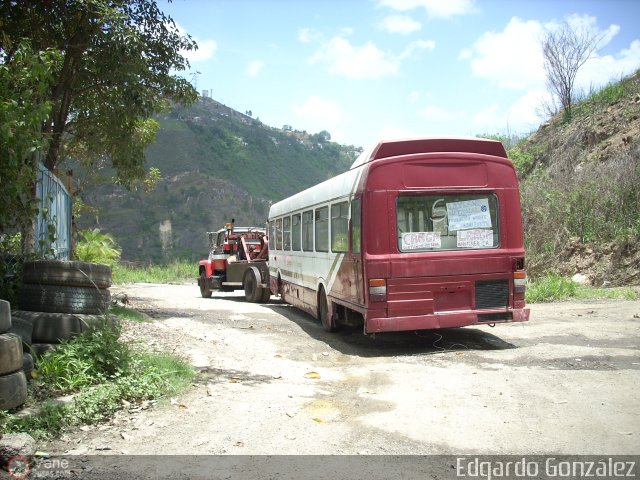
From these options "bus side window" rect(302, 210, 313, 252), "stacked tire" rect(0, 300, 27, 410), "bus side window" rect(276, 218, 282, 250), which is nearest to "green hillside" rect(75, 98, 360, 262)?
"bus side window" rect(276, 218, 282, 250)

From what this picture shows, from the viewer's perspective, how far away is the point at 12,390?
5.09m

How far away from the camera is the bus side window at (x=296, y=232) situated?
42.9 feet

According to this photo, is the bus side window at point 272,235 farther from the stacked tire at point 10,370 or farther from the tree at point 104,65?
the stacked tire at point 10,370

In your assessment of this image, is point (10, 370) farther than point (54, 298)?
No

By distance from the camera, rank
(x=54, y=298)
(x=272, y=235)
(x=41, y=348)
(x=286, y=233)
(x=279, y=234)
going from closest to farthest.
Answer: (x=41, y=348) → (x=54, y=298) → (x=286, y=233) → (x=279, y=234) → (x=272, y=235)

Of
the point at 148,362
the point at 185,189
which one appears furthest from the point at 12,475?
the point at 185,189

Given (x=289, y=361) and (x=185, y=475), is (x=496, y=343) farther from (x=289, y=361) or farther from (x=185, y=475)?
(x=185, y=475)

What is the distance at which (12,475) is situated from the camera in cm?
405

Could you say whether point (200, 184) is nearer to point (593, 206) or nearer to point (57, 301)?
point (593, 206)

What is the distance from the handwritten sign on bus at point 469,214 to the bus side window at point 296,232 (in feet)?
16.2

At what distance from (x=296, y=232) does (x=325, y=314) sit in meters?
2.83

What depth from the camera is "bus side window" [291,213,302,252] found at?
13.1 m

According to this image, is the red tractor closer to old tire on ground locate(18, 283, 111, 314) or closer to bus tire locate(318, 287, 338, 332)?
bus tire locate(318, 287, 338, 332)

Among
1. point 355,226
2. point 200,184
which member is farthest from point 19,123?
point 200,184
